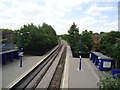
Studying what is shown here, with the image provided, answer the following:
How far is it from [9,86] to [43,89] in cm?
322

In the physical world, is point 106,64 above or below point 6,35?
below

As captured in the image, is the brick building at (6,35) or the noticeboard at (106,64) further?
the brick building at (6,35)

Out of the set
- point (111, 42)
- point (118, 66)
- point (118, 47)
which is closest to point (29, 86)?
point (118, 47)

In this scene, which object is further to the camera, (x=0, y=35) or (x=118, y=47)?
(x=0, y=35)

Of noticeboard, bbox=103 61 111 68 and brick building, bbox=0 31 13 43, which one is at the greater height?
brick building, bbox=0 31 13 43

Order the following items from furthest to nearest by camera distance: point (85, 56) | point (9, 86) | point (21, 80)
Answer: point (85, 56)
point (21, 80)
point (9, 86)

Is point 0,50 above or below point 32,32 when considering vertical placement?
below

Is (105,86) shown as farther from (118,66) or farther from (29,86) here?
(118,66)

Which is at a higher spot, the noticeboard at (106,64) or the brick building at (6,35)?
the brick building at (6,35)

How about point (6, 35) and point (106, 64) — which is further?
point (6, 35)

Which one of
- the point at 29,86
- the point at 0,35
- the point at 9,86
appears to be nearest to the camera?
the point at 9,86

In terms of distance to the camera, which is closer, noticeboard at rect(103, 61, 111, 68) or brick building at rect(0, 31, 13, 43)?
noticeboard at rect(103, 61, 111, 68)

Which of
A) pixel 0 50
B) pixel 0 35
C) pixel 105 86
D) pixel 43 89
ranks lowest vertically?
pixel 43 89

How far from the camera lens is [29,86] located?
16.2 m
